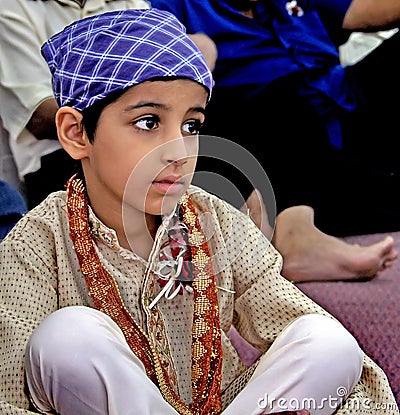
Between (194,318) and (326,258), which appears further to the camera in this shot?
(326,258)

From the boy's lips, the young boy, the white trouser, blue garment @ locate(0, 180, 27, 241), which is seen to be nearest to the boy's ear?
the young boy

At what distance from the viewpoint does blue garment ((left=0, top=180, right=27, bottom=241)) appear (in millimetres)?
1491

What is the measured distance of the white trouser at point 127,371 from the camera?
1.00 meters

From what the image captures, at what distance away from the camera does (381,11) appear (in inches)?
80.1

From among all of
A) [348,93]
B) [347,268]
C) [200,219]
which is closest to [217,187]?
[200,219]

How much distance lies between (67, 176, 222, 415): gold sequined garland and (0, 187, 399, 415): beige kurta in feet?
0.08

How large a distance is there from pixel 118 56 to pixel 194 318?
366mm

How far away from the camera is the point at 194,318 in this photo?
1.16 metres

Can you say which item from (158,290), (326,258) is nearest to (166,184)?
(158,290)

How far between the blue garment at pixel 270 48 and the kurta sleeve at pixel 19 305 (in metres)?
0.97

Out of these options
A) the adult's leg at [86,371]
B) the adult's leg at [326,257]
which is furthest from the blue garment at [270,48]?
the adult's leg at [86,371]

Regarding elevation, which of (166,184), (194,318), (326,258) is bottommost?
(326,258)

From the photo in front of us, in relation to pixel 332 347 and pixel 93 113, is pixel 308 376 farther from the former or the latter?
pixel 93 113

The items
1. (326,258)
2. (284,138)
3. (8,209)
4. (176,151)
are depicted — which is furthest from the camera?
(284,138)
